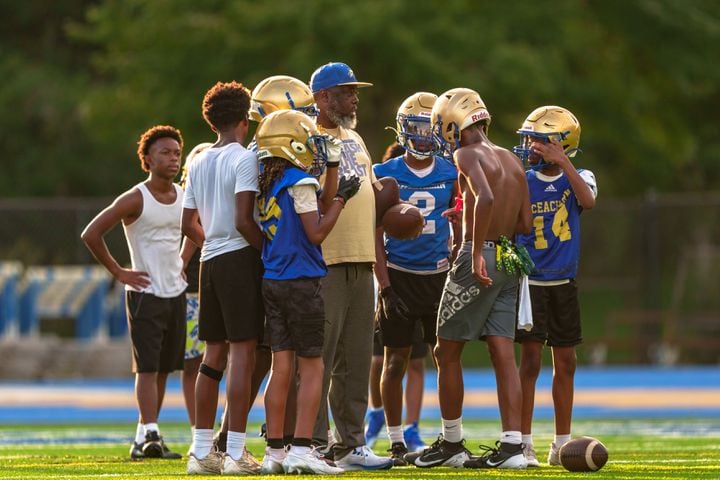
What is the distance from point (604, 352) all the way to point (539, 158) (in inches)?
628

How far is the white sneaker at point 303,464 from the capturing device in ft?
25.9

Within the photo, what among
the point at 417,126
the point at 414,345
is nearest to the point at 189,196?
the point at 417,126

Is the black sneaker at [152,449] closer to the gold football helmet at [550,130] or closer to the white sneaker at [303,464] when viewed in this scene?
the white sneaker at [303,464]

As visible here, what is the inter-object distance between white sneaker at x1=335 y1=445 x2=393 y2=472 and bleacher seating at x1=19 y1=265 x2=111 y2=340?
1366 cm

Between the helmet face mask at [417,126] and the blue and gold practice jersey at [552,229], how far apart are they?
2.66 ft

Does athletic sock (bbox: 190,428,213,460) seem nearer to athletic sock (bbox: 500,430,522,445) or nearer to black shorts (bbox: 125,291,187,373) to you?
athletic sock (bbox: 500,430,522,445)

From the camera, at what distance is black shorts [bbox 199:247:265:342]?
8188 mm

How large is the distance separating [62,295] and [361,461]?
46.3ft

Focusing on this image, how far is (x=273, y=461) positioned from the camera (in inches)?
316

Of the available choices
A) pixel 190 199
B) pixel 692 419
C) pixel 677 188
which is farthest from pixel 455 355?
pixel 677 188

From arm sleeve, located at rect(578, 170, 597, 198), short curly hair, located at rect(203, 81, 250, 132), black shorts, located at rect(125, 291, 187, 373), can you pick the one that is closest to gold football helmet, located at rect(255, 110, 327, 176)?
short curly hair, located at rect(203, 81, 250, 132)

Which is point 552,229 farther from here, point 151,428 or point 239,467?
point 151,428

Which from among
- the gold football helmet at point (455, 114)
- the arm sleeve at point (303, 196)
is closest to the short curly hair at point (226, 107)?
the arm sleeve at point (303, 196)

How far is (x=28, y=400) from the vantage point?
742 inches
